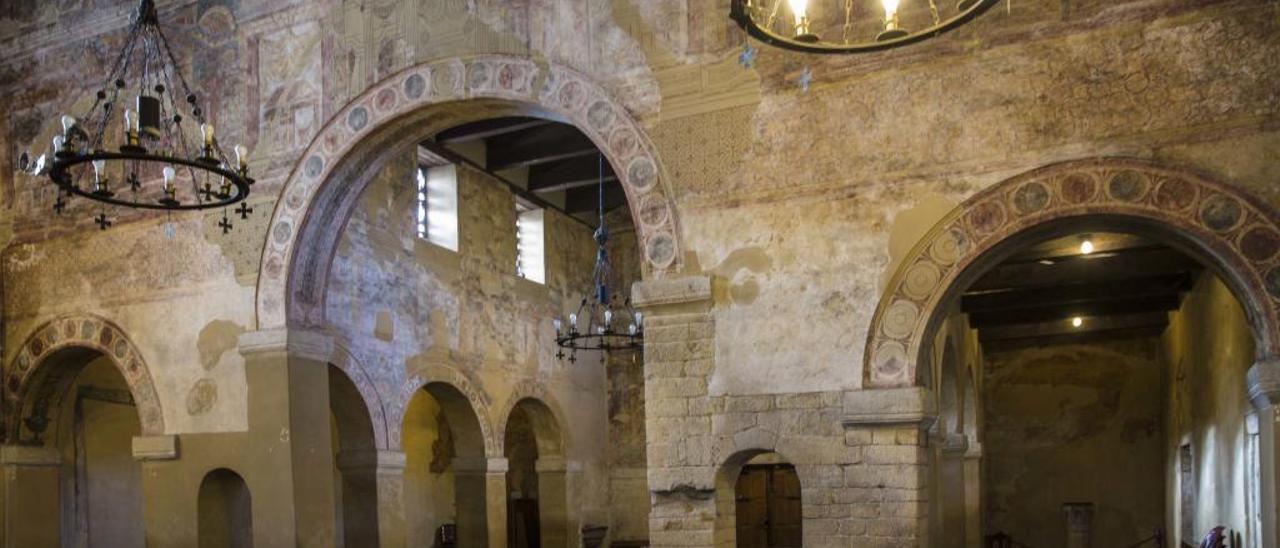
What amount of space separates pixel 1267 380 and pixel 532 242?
43.8ft

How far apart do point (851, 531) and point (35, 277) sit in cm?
986

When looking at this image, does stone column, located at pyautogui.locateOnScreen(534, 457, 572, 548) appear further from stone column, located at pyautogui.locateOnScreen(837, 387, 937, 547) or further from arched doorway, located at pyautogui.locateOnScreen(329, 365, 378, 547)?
stone column, located at pyautogui.locateOnScreen(837, 387, 937, 547)

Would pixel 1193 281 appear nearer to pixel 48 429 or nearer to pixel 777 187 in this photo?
pixel 777 187

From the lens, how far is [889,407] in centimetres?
887

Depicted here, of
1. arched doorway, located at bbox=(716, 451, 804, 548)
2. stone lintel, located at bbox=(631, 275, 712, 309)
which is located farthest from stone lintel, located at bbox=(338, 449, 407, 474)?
arched doorway, located at bbox=(716, 451, 804, 548)

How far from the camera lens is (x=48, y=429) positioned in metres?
13.5

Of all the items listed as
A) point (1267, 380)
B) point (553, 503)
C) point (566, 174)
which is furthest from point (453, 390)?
Result: point (1267, 380)

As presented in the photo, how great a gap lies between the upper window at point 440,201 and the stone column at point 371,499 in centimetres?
352

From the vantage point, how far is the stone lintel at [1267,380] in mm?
7805

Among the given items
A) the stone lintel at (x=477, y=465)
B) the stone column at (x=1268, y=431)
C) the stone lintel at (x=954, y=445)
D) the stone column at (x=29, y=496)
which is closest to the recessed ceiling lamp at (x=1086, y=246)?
the stone lintel at (x=954, y=445)

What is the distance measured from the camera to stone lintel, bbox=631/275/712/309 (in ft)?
31.6

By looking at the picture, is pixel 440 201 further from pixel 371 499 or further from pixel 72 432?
pixel 72 432

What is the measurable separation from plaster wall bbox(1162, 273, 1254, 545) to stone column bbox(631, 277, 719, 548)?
4808mm

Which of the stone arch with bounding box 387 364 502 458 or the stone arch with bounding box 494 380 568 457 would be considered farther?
the stone arch with bounding box 494 380 568 457
